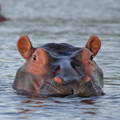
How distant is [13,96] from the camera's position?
1063 centimetres

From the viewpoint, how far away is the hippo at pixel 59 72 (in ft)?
32.4

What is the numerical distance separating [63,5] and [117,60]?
63.4 ft

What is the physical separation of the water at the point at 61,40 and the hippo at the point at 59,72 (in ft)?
0.51

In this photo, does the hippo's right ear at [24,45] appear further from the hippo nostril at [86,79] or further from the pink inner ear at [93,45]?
the hippo nostril at [86,79]

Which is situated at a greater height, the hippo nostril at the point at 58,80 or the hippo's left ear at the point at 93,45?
the hippo's left ear at the point at 93,45

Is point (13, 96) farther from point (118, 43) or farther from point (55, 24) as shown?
point (55, 24)

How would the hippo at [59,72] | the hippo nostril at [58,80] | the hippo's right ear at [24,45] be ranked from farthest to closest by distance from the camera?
the hippo's right ear at [24,45] < the hippo at [59,72] < the hippo nostril at [58,80]

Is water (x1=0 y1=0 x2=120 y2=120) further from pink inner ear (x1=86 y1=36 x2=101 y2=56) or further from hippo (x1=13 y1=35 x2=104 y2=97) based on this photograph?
pink inner ear (x1=86 y1=36 x2=101 y2=56)

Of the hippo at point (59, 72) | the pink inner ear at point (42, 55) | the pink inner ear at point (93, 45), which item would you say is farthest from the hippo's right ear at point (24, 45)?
the pink inner ear at point (93, 45)

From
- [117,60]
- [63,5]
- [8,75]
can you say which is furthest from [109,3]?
[8,75]

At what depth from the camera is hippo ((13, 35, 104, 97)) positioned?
9.88m

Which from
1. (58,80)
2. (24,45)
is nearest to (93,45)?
(24,45)

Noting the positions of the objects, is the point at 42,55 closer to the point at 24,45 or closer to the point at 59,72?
the point at 59,72

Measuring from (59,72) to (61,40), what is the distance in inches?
390
